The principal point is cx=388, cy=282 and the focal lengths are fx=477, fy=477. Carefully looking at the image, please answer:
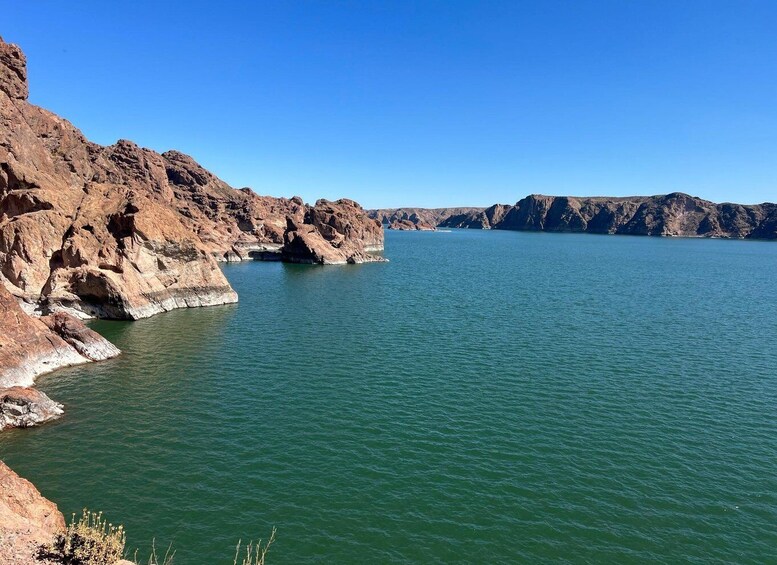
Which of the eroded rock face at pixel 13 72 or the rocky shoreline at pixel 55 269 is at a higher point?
the eroded rock face at pixel 13 72

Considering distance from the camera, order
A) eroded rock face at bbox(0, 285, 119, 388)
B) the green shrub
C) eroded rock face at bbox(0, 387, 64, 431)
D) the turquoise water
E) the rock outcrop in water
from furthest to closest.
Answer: the rock outcrop in water, eroded rock face at bbox(0, 285, 119, 388), eroded rock face at bbox(0, 387, 64, 431), the turquoise water, the green shrub


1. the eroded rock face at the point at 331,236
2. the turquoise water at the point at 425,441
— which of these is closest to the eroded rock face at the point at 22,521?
the turquoise water at the point at 425,441

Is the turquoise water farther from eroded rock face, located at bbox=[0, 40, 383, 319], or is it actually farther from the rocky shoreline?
eroded rock face, located at bbox=[0, 40, 383, 319]

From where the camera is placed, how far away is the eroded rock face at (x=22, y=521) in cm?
1393

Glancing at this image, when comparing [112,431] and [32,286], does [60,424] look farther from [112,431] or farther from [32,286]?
[32,286]

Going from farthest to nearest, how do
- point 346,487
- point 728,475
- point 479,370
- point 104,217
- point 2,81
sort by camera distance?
1. point 2,81
2. point 104,217
3. point 479,370
4. point 728,475
5. point 346,487

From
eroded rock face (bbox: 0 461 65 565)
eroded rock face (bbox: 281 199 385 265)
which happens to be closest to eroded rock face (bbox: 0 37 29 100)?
eroded rock face (bbox: 281 199 385 265)

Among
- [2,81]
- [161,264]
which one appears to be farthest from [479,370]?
A: [2,81]

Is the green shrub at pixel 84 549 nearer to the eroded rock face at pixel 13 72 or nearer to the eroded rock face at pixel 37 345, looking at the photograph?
the eroded rock face at pixel 37 345

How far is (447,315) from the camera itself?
2389 inches

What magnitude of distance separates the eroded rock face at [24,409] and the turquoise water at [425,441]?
962 mm

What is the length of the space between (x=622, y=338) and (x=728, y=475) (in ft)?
88.2

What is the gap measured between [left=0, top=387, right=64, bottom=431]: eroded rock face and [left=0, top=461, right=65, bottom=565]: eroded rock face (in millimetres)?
12213

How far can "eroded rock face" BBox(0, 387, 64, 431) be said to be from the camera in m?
27.3
